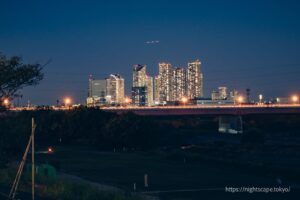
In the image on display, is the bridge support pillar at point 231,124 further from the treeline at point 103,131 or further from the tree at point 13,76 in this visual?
the tree at point 13,76

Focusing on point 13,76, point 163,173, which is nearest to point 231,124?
point 163,173

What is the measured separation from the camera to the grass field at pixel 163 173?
4959 cm

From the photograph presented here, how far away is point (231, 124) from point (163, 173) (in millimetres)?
89878

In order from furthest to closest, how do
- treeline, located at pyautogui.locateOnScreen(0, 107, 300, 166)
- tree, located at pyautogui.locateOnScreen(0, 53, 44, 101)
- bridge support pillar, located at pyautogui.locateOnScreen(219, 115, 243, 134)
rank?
1. bridge support pillar, located at pyautogui.locateOnScreen(219, 115, 243, 134)
2. treeline, located at pyautogui.locateOnScreen(0, 107, 300, 166)
3. tree, located at pyautogui.locateOnScreen(0, 53, 44, 101)

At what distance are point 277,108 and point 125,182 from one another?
80804 millimetres

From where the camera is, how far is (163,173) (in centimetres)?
6378

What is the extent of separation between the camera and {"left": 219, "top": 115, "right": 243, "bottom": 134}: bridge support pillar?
145m

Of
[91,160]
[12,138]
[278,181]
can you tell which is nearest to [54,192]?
[12,138]

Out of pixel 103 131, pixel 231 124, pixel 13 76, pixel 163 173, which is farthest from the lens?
pixel 231 124

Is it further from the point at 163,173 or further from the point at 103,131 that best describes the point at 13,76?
the point at 103,131

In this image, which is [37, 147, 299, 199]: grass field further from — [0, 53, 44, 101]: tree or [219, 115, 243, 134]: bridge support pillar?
[219, 115, 243, 134]: bridge support pillar

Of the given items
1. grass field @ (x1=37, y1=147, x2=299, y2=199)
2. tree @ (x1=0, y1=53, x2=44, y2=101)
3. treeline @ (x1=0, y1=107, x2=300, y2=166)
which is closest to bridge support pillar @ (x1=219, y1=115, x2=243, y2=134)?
treeline @ (x1=0, y1=107, x2=300, y2=166)

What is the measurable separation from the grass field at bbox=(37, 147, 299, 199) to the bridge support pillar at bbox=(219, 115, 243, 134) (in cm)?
5591

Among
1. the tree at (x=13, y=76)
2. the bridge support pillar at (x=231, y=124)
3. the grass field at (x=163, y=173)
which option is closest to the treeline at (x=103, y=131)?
the bridge support pillar at (x=231, y=124)
